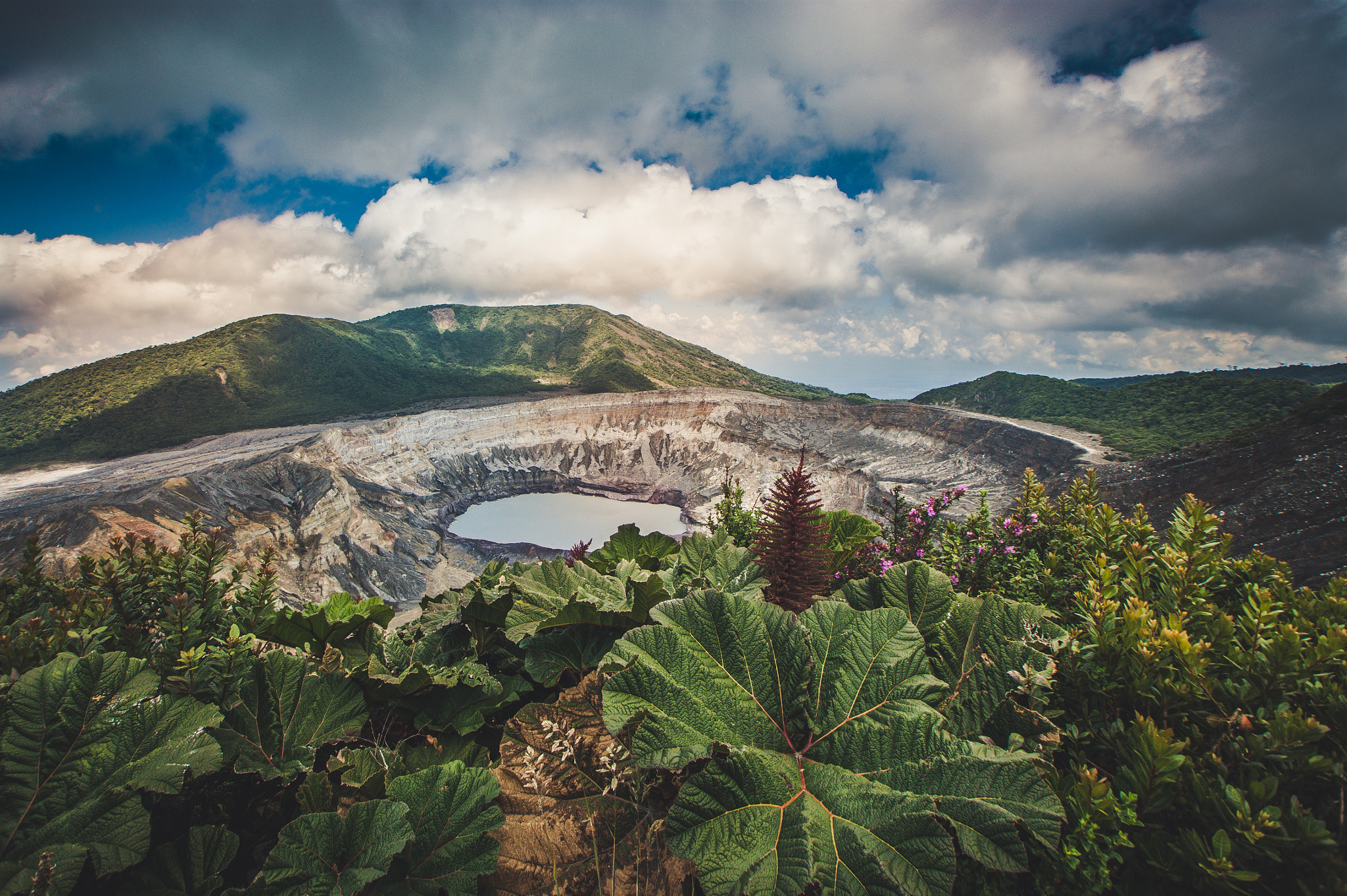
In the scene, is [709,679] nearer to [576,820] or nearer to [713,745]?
[713,745]

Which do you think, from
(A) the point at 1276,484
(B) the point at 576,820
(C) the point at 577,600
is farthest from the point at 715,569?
(A) the point at 1276,484

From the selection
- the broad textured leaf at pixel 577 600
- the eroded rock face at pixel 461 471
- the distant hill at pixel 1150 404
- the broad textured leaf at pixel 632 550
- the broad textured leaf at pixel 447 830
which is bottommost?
the eroded rock face at pixel 461 471

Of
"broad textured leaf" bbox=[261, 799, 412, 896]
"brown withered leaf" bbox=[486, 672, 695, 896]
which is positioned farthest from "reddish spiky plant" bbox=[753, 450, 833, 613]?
"broad textured leaf" bbox=[261, 799, 412, 896]

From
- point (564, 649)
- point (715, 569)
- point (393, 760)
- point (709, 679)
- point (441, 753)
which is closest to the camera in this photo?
point (709, 679)

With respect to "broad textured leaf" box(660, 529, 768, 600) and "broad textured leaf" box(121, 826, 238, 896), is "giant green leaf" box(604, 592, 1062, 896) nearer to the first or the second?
"broad textured leaf" box(660, 529, 768, 600)

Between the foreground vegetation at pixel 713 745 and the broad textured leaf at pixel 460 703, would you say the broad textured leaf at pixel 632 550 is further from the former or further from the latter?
the broad textured leaf at pixel 460 703

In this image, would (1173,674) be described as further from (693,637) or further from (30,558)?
(30,558)

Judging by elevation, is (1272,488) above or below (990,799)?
below

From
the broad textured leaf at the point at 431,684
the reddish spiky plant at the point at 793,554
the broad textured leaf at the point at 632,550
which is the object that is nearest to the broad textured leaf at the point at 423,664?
the broad textured leaf at the point at 431,684
